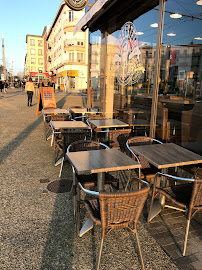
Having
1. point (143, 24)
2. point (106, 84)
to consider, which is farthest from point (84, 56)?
point (143, 24)

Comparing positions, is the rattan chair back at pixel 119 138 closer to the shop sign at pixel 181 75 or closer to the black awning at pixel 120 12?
the shop sign at pixel 181 75

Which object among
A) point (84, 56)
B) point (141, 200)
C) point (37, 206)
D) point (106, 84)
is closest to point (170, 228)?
point (141, 200)

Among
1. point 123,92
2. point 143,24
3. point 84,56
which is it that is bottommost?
point 123,92

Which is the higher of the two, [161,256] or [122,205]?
[122,205]

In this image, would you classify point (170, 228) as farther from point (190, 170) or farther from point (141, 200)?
point (190, 170)

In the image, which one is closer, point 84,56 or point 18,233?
point 18,233

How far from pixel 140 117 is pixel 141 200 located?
441 centimetres

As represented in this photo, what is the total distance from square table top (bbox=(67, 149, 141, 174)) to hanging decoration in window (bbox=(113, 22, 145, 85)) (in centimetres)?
376

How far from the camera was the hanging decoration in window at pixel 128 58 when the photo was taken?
21.9ft

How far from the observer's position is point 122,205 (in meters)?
2.08

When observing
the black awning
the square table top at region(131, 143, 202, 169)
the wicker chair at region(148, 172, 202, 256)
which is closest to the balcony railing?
the black awning

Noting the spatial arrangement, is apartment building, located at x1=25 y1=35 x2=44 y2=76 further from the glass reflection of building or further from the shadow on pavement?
the glass reflection of building

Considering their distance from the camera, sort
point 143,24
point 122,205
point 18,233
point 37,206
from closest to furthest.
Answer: point 122,205 < point 18,233 < point 37,206 < point 143,24

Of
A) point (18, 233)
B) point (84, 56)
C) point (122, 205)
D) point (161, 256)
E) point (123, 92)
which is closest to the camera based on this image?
point (122, 205)
